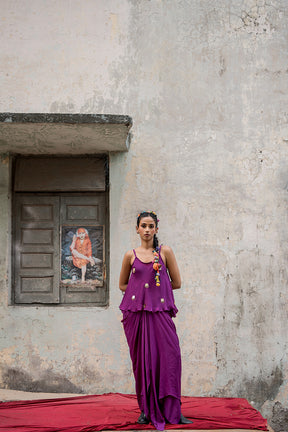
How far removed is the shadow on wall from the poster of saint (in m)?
1.15

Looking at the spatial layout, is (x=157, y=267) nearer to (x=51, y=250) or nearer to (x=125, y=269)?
(x=125, y=269)

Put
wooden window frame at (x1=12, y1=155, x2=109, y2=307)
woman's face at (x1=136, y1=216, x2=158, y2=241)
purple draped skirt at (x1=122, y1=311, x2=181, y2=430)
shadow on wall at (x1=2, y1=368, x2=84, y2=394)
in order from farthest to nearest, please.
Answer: wooden window frame at (x1=12, y1=155, x2=109, y2=307), shadow on wall at (x1=2, y1=368, x2=84, y2=394), woman's face at (x1=136, y1=216, x2=158, y2=241), purple draped skirt at (x1=122, y1=311, x2=181, y2=430)

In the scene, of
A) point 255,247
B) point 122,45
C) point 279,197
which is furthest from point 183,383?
point 122,45

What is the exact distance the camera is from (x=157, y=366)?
4207mm

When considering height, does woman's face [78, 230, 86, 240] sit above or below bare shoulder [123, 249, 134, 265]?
above

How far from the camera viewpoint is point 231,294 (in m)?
5.93

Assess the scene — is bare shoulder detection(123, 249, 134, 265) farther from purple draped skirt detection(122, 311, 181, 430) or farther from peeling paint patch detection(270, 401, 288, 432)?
peeling paint patch detection(270, 401, 288, 432)

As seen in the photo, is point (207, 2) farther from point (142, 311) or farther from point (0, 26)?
point (142, 311)

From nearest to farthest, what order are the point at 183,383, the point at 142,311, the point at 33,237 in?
the point at 142,311
the point at 183,383
the point at 33,237

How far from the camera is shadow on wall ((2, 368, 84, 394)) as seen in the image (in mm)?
5758

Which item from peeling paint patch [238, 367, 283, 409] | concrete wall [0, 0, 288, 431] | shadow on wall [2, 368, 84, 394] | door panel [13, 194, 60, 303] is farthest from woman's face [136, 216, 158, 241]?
peeling paint patch [238, 367, 283, 409]

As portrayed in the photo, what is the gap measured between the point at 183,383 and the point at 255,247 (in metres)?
1.87

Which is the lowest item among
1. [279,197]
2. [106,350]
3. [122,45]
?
[106,350]

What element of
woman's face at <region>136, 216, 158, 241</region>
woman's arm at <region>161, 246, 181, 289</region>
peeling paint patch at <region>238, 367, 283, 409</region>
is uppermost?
woman's face at <region>136, 216, 158, 241</region>
